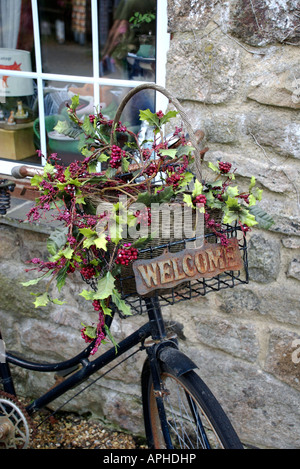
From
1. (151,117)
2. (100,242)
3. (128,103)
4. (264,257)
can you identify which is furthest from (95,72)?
(100,242)

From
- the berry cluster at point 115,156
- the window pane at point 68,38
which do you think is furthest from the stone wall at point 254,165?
the window pane at point 68,38

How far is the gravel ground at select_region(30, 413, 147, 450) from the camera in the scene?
2223 mm

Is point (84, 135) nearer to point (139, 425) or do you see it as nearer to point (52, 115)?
point (52, 115)

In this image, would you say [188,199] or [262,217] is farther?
[262,217]

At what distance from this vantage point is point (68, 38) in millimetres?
3924

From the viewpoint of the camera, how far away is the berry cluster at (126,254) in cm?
111

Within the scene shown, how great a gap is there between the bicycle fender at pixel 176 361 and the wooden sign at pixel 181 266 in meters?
0.30

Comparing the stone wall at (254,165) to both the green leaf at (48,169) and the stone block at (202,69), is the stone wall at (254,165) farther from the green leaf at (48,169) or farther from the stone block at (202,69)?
the green leaf at (48,169)

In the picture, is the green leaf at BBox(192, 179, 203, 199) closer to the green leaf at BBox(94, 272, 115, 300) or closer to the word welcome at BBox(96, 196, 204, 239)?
the word welcome at BBox(96, 196, 204, 239)

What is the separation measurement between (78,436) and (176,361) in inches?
46.3

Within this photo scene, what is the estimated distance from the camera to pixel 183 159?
4.27ft

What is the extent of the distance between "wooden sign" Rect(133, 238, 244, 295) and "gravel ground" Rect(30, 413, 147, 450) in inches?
54.6

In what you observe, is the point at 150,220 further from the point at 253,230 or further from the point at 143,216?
the point at 253,230

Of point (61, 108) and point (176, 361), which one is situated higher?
point (61, 108)
